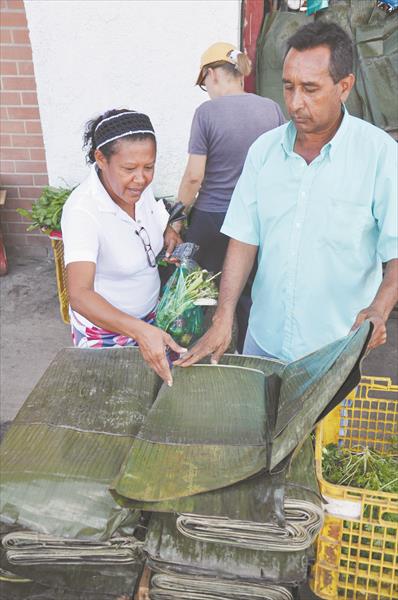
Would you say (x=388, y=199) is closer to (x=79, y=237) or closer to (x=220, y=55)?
(x=79, y=237)

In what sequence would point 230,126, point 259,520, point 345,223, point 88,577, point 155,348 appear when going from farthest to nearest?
point 230,126
point 345,223
point 155,348
point 88,577
point 259,520

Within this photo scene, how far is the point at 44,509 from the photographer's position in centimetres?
136

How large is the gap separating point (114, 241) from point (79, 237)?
0.60 ft

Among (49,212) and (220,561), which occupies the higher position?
(49,212)

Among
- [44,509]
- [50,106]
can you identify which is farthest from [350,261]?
[50,106]

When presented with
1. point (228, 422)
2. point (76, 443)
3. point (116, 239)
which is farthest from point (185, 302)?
point (76, 443)

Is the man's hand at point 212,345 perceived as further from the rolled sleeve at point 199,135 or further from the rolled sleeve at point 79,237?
the rolled sleeve at point 199,135

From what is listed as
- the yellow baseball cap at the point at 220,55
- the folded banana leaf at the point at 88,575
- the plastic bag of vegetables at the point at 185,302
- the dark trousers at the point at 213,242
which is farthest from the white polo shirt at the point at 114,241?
the yellow baseball cap at the point at 220,55

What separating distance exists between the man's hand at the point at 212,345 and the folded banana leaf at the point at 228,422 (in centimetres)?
7

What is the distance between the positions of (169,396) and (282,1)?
3854 mm

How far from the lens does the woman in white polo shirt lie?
1.99 m

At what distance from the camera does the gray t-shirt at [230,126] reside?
355cm

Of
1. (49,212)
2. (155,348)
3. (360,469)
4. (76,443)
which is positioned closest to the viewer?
(76,443)

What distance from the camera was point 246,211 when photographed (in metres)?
2.29
